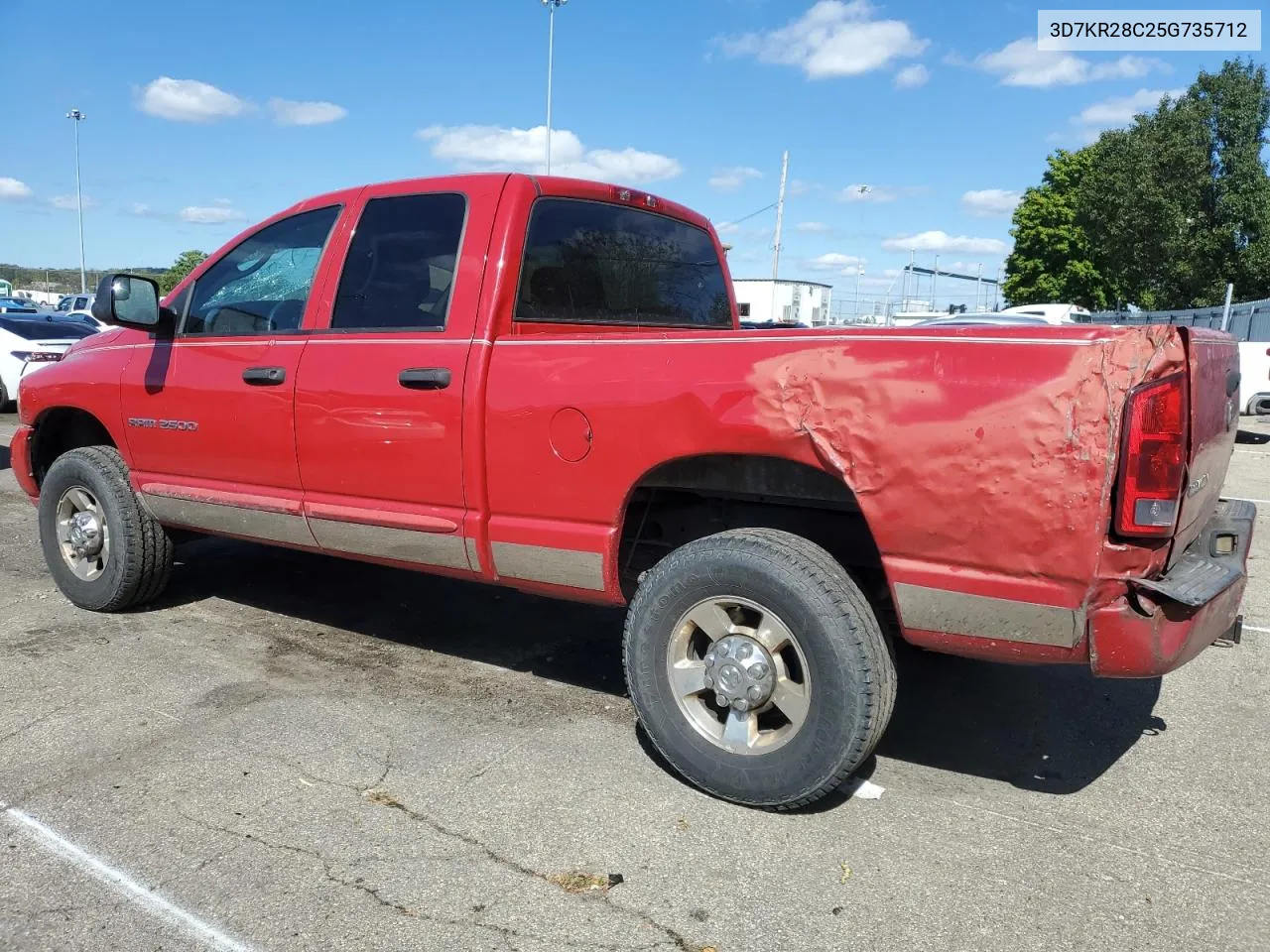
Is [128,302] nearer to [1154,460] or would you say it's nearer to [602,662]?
[602,662]

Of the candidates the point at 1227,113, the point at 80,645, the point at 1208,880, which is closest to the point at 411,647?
A: the point at 80,645

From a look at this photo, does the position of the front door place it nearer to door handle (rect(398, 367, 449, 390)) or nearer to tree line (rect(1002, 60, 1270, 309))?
door handle (rect(398, 367, 449, 390))

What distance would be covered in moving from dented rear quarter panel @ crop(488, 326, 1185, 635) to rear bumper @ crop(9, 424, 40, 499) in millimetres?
3657

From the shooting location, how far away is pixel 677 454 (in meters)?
3.13

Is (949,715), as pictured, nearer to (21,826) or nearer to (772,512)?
(772,512)

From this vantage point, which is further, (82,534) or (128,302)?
(82,534)

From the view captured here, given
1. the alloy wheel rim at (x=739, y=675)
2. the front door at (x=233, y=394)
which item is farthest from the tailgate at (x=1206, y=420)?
the front door at (x=233, y=394)

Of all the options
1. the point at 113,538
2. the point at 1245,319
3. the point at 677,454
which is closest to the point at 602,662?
the point at 677,454

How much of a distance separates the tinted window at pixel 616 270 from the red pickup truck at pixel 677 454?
0.02 metres

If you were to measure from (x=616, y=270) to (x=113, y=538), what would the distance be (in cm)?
285

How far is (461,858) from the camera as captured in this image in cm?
284

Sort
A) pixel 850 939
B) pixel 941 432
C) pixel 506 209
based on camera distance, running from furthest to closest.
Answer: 1. pixel 506 209
2. pixel 941 432
3. pixel 850 939

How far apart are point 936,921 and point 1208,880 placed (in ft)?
2.77

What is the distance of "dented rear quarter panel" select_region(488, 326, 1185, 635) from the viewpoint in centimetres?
253
